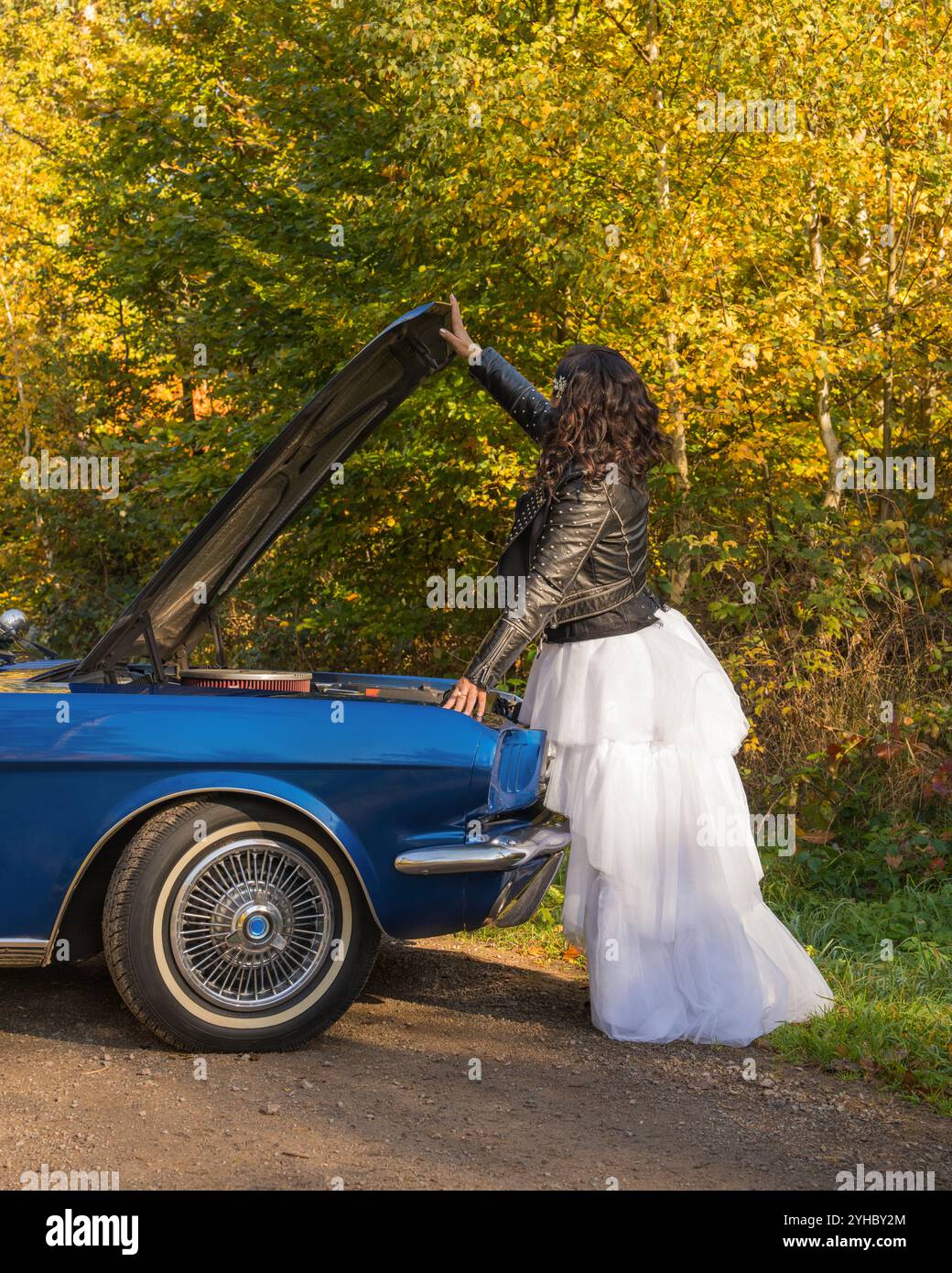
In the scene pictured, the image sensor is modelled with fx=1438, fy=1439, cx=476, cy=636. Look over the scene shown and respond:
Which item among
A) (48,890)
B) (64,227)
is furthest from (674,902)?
(64,227)

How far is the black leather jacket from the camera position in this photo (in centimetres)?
461

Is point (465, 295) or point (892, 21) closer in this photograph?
point (892, 21)

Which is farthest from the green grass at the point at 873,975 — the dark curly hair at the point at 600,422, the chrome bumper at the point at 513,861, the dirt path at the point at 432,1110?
the dark curly hair at the point at 600,422

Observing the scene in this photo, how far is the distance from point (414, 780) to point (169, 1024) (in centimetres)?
103

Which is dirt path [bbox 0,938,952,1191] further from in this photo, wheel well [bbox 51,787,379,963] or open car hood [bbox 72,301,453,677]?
open car hood [bbox 72,301,453,677]

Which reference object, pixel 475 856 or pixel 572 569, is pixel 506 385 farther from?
pixel 475 856

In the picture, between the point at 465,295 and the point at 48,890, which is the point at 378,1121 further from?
the point at 465,295

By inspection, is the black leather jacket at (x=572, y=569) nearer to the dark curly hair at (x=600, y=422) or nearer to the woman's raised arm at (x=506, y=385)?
the dark curly hair at (x=600, y=422)

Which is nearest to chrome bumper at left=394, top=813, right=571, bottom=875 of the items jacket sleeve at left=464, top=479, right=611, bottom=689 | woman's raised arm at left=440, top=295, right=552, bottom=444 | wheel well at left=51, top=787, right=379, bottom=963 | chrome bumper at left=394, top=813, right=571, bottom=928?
chrome bumper at left=394, top=813, right=571, bottom=928

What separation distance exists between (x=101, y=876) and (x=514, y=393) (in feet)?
7.44

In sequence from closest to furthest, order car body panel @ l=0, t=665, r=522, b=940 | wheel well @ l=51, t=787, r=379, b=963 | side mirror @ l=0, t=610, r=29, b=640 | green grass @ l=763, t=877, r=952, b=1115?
car body panel @ l=0, t=665, r=522, b=940, wheel well @ l=51, t=787, r=379, b=963, green grass @ l=763, t=877, r=952, b=1115, side mirror @ l=0, t=610, r=29, b=640

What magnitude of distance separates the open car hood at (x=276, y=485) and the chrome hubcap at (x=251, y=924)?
0.94 meters

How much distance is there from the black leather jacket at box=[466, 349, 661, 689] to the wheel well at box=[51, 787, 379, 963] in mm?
769

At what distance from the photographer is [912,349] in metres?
8.47
